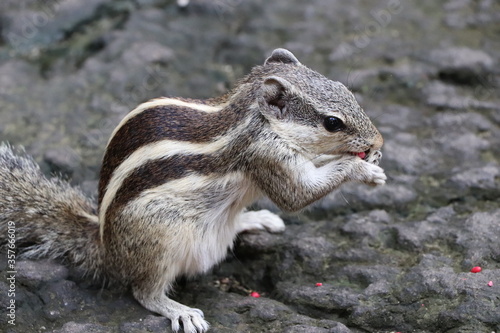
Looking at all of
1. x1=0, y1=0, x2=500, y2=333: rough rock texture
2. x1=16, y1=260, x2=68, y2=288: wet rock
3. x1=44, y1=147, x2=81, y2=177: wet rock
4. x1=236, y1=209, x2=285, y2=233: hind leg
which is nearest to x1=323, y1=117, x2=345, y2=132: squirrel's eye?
x1=0, y1=0, x2=500, y2=333: rough rock texture

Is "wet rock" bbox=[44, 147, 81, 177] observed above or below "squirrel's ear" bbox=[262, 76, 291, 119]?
below

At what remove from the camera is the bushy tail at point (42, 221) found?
163 inches

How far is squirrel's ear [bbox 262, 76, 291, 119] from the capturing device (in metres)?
3.96

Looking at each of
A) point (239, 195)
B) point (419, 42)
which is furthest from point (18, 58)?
point (419, 42)

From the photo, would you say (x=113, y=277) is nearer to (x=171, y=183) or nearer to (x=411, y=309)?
(x=171, y=183)

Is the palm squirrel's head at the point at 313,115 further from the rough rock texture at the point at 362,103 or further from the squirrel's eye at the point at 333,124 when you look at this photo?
the rough rock texture at the point at 362,103

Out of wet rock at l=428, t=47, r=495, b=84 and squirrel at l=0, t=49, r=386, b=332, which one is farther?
wet rock at l=428, t=47, r=495, b=84

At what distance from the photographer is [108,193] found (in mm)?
4035

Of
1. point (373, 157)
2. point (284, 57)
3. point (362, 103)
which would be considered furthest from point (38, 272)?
point (362, 103)

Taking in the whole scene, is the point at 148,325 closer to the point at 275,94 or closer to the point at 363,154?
the point at 275,94

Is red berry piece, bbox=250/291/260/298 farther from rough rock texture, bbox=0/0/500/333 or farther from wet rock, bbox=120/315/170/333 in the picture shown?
wet rock, bbox=120/315/170/333

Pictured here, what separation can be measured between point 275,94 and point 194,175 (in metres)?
0.68

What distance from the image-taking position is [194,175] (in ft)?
13.1

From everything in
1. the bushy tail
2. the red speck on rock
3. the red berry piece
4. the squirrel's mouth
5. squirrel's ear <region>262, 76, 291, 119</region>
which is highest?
squirrel's ear <region>262, 76, 291, 119</region>
